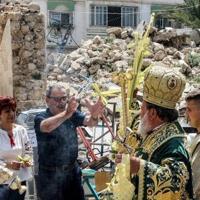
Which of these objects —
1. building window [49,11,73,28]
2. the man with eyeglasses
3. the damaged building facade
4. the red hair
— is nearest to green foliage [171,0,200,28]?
the damaged building facade

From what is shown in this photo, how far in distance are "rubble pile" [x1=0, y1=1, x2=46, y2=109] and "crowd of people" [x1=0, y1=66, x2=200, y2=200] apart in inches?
169

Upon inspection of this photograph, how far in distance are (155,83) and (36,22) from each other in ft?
21.3

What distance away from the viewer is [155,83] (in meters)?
3.42

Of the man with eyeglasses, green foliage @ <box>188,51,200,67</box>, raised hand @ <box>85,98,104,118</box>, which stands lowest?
green foliage @ <box>188,51,200,67</box>

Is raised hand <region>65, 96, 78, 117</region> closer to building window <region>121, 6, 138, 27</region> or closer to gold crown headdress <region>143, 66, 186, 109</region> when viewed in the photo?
gold crown headdress <region>143, 66, 186, 109</region>

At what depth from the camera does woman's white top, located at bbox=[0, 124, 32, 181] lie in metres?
4.95

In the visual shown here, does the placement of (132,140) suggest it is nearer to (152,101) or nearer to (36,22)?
(152,101)

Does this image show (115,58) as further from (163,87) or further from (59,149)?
(163,87)

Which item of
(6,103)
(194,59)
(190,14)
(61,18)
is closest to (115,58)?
(194,59)

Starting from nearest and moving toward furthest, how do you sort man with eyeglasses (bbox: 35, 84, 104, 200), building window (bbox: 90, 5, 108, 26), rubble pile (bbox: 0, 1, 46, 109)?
man with eyeglasses (bbox: 35, 84, 104, 200) < rubble pile (bbox: 0, 1, 46, 109) < building window (bbox: 90, 5, 108, 26)

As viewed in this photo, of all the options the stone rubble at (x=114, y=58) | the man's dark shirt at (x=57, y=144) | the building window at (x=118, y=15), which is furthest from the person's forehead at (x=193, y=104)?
the building window at (x=118, y=15)

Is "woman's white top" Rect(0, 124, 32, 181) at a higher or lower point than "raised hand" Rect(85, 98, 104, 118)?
lower

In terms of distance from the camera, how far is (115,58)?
20.4m

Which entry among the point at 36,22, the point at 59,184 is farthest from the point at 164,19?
the point at 59,184
